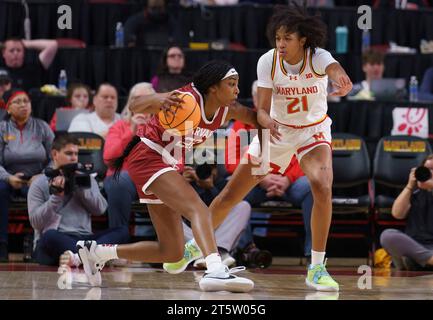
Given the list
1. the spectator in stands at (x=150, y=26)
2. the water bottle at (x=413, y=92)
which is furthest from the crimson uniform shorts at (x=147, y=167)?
the spectator in stands at (x=150, y=26)

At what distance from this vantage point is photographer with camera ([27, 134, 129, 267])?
798cm

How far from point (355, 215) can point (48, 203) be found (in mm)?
3142

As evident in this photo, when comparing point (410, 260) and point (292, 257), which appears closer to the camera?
point (410, 260)

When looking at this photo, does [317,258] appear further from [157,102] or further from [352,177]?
[352,177]

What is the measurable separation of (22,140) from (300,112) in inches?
139

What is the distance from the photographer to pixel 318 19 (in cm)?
637

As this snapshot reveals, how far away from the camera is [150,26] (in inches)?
439

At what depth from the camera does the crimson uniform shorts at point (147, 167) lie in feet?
19.0

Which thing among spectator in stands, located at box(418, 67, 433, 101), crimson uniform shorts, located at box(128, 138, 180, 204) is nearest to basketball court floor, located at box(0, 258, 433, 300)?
crimson uniform shorts, located at box(128, 138, 180, 204)

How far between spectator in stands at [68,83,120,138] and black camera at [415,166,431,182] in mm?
3121

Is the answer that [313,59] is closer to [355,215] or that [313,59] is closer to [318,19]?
[318,19]

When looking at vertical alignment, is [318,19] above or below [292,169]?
above
